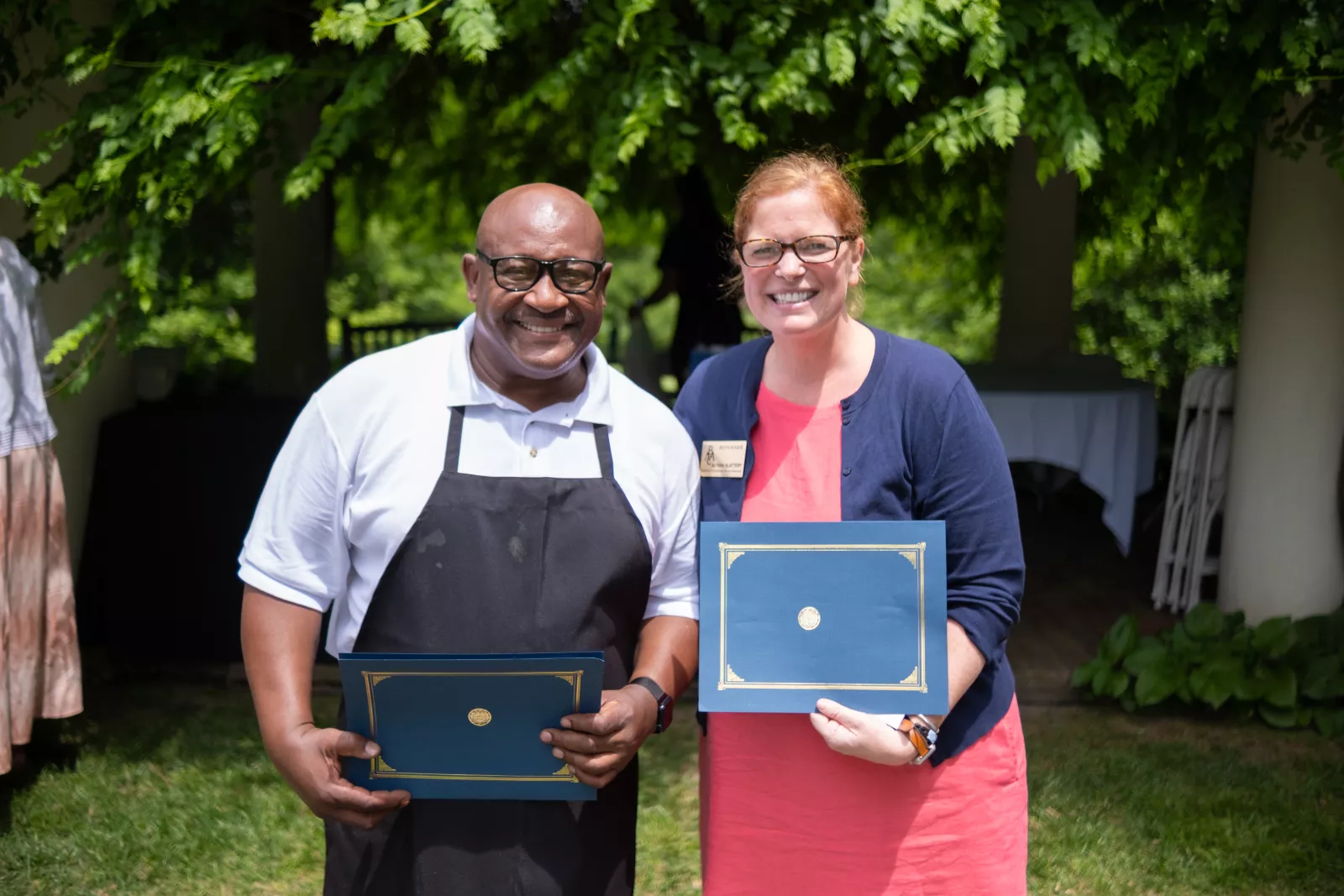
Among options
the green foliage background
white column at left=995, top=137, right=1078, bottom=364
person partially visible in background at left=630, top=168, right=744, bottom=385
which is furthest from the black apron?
white column at left=995, top=137, right=1078, bottom=364

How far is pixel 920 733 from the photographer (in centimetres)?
213

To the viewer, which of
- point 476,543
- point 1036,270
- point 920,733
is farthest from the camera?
point 1036,270

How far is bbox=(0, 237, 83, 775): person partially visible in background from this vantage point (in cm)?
428

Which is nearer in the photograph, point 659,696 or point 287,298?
point 659,696

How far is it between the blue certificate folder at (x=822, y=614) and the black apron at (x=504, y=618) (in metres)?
0.16

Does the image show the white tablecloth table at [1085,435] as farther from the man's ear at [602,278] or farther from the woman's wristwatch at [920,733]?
the man's ear at [602,278]

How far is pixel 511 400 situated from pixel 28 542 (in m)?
3.06

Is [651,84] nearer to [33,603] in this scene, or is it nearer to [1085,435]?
[33,603]

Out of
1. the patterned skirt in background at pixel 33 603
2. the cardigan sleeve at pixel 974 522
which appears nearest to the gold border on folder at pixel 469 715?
the cardigan sleeve at pixel 974 522

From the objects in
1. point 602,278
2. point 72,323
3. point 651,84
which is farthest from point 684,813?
point 72,323

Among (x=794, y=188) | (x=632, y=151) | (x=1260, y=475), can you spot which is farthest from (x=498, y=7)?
(x=1260, y=475)

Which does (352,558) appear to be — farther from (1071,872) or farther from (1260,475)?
(1260,475)

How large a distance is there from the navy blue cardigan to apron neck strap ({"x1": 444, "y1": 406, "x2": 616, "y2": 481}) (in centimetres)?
22

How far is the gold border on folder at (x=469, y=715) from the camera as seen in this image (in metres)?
1.86
